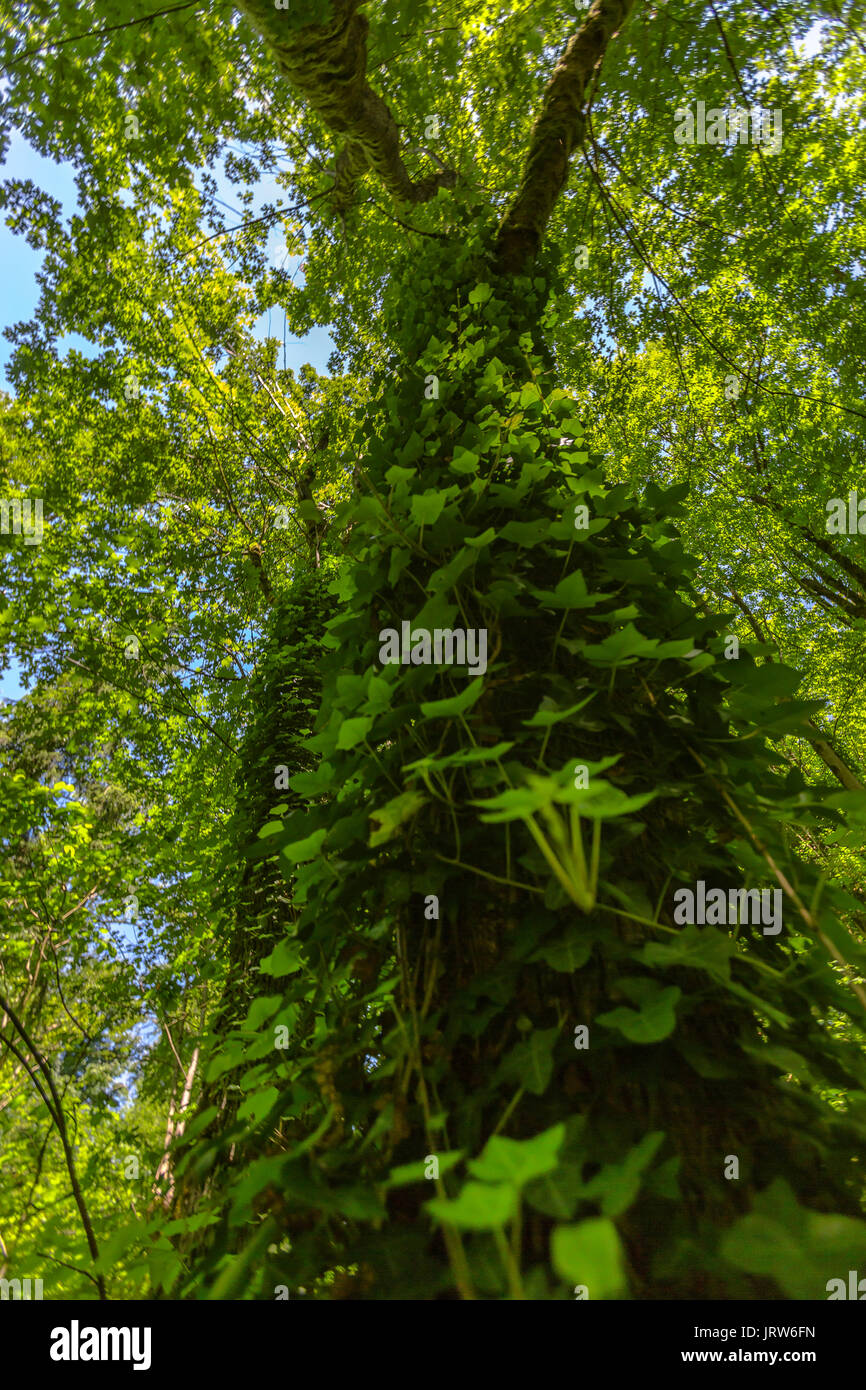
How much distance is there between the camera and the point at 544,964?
87cm

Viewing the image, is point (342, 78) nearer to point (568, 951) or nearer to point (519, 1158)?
point (568, 951)

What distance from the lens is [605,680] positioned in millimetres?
1054

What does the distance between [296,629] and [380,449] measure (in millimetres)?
2851

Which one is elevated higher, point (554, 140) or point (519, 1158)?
point (554, 140)

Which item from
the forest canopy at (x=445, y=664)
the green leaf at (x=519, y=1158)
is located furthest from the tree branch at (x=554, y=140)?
the green leaf at (x=519, y=1158)

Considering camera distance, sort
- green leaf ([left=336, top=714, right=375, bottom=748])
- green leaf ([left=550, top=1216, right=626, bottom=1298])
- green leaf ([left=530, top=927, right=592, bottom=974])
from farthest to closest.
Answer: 1. green leaf ([left=336, top=714, right=375, bottom=748])
2. green leaf ([left=530, top=927, right=592, bottom=974])
3. green leaf ([left=550, top=1216, right=626, bottom=1298])

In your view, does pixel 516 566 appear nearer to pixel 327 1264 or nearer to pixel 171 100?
pixel 327 1264

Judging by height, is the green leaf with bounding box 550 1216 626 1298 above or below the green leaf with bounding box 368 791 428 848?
below

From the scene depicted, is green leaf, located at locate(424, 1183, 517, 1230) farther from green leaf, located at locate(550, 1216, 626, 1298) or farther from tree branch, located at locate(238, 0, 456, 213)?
tree branch, located at locate(238, 0, 456, 213)

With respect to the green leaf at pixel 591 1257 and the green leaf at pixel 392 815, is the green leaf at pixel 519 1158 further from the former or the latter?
the green leaf at pixel 392 815

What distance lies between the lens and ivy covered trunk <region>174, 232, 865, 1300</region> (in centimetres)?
61

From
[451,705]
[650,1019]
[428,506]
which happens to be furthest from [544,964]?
[428,506]

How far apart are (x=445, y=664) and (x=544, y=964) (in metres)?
0.48

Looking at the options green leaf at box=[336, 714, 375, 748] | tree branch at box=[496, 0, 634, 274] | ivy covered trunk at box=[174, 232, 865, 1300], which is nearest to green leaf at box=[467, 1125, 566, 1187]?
ivy covered trunk at box=[174, 232, 865, 1300]
